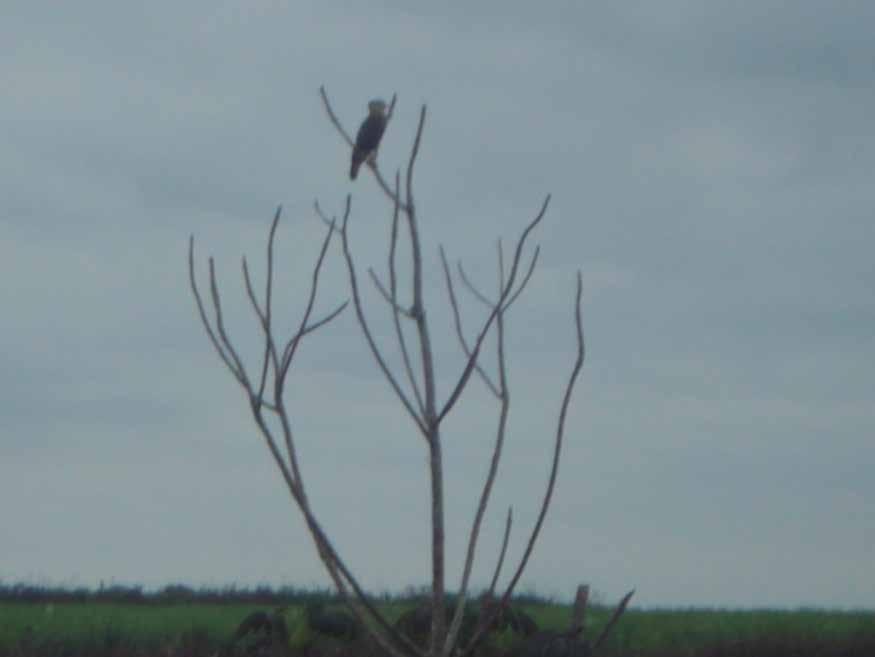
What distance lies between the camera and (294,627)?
14.9m

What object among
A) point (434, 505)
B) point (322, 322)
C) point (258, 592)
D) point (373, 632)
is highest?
point (258, 592)

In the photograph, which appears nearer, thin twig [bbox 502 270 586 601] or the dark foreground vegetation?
thin twig [bbox 502 270 586 601]

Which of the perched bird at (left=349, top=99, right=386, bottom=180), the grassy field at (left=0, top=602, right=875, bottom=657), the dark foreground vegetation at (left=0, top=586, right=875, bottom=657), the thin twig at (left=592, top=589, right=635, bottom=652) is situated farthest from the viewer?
the grassy field at (left=0, top=602, right=875, bottom=657)

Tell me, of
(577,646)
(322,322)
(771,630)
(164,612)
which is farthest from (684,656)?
(322,322)

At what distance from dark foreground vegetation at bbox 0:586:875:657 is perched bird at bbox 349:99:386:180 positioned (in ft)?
16.6

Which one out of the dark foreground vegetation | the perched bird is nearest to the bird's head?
the perched bird

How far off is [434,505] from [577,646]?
372 centimetres

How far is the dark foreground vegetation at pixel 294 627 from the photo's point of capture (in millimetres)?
14930

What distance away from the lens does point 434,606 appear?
15.1 ft

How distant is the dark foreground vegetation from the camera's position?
14930 mm

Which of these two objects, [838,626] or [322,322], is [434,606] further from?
[838,626]

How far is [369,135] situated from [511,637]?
8.69m

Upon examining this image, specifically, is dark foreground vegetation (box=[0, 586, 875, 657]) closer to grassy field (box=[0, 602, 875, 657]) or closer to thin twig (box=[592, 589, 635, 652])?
grassy field (box=[0, 602, 875, 657])

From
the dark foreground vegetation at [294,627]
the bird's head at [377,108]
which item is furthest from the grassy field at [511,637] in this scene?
the bird's head at [377,108]
